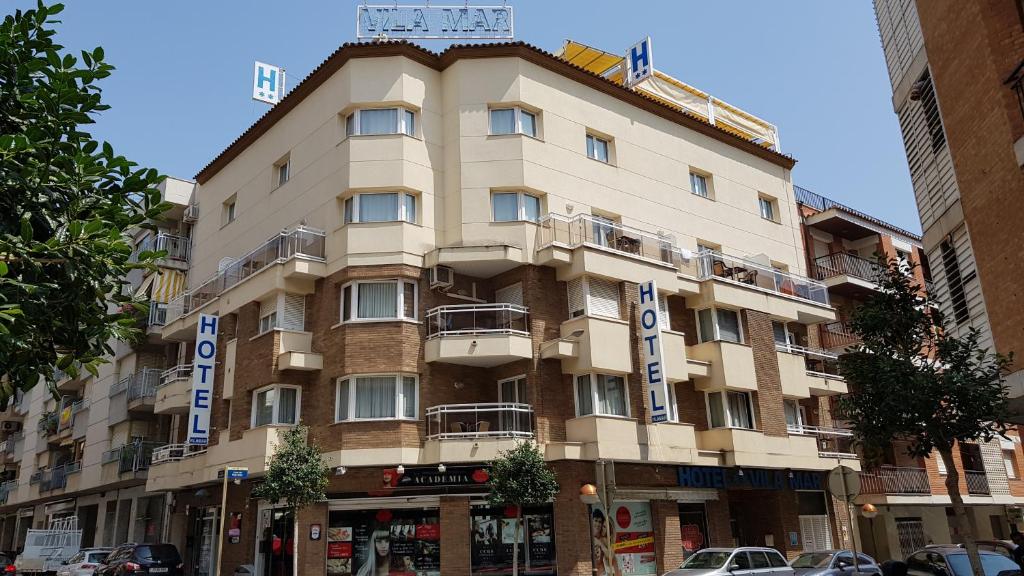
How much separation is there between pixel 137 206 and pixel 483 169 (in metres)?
16.8

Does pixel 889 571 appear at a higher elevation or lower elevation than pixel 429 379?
lower

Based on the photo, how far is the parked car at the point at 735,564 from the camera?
17.4 m

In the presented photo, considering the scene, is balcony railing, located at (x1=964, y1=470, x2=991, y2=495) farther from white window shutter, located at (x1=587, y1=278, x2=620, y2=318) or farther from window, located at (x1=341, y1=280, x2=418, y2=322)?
window, located at (x1=341, y1=280, x2=418, y2=322)

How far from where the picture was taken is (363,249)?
79.6 feet

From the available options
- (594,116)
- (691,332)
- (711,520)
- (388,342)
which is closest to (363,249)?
(388,342)

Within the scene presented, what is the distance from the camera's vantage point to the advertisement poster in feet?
73.9

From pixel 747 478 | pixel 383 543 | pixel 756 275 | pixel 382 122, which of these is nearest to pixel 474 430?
pixel 383 543

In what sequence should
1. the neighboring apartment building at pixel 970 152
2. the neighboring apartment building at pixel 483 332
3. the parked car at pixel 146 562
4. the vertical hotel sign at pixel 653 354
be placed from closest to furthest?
the neighboring apartment building at pixel 970 152 < the parked car at pixel 146 562 < the neighboring apartment building at pixel 483 332 < the vertical hotel sign at pixel 653 354

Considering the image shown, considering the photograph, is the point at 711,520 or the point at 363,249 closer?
the point at 363,249

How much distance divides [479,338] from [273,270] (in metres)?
7.36

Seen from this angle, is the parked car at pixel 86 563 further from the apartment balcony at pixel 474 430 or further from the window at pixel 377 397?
the apartment balcony at pixel 474 430

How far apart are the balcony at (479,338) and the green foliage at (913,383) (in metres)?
9.78

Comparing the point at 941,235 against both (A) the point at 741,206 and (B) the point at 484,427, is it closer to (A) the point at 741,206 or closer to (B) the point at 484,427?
(B) the point at 484,427

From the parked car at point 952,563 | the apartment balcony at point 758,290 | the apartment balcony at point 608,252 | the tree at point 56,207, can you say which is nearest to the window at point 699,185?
the apartment balcony at point 758,290
